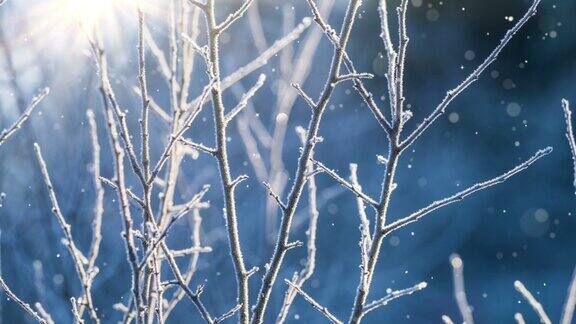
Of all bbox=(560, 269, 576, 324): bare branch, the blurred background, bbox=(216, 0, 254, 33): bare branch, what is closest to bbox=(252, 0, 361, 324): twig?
bbox=(216, 0, 254, 33): bare branch

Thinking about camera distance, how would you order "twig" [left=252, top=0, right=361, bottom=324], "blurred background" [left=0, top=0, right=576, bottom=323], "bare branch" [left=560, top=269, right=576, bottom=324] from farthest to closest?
1. "blurred background" [left=0, top=0, right=576, bottom=323]
2. "bare branch" [left=560, top=269, right=576, bottom=324]
3. "twig" [left=252, top=0, right=361, bottom=324]

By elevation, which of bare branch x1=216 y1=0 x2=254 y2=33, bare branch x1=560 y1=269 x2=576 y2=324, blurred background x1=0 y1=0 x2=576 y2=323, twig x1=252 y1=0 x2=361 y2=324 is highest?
bare branch x1=216 y1=0 x2=254 y2=33

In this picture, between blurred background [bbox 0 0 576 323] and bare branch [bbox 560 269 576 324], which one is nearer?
bare branch [bbox 560 269 576 324]

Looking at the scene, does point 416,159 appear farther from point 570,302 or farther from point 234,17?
point 234,17

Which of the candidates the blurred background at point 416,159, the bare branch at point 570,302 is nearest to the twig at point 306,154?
the bare branch at point 570,302

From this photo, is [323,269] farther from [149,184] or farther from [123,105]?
[149,184]

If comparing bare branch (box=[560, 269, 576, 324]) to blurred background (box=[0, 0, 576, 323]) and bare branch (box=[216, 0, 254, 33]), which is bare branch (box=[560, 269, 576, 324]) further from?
blurred background (box=[0, 0, 576, 323])

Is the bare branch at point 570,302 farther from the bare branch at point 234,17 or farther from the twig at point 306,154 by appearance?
the bare branch at point 234,17

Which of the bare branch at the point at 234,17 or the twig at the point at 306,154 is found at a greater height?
→ the bare branch at the point at 234,17
